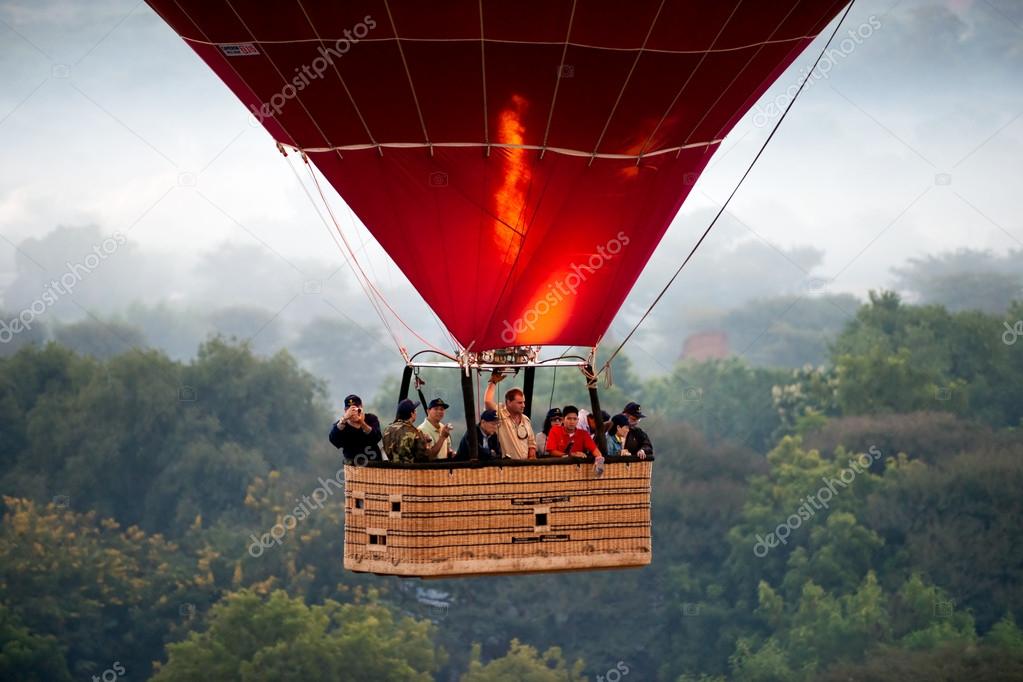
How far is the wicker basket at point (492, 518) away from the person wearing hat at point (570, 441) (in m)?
0.13

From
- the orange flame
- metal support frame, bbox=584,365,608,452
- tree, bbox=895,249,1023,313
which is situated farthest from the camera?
tree, bbox=895,249,1023,313

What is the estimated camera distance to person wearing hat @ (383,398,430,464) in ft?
41.7

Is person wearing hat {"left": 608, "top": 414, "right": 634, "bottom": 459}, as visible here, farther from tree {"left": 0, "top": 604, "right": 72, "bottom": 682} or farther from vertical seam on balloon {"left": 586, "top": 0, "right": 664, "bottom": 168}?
tree {"left": 0, "top": 604, "right": 72, "bottom": 682}

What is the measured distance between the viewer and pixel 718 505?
60.1 metres

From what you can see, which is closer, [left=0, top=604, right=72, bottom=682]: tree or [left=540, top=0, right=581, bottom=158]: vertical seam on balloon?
[left=540, top=0, right=581, bottom=158]: vertical seam on balloon

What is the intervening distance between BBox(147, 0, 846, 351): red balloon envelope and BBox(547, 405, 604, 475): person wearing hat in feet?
2.40

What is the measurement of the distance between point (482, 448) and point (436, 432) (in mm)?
303

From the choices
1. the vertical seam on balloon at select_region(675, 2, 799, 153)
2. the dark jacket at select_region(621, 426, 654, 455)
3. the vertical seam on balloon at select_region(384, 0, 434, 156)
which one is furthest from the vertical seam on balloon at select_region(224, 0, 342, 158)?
the dark jacket at select_region(621, 426, 654, 455)

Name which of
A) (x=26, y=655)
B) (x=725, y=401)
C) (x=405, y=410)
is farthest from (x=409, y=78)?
(x=725, y=401)

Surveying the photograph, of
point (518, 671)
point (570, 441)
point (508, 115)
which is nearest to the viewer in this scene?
point (508, 115)

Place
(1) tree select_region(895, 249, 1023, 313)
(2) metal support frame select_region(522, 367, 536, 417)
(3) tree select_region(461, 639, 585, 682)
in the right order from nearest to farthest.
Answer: (2) metal support frame select_region(522, 367, 536, 417) → (3) tree select_region(461, 639, 585, 682) → (1) tree select_region(895, 249, 1023, 313)

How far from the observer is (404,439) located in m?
12.7

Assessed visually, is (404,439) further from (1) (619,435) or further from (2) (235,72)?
(2) (235,72)

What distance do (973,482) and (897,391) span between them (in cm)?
865
